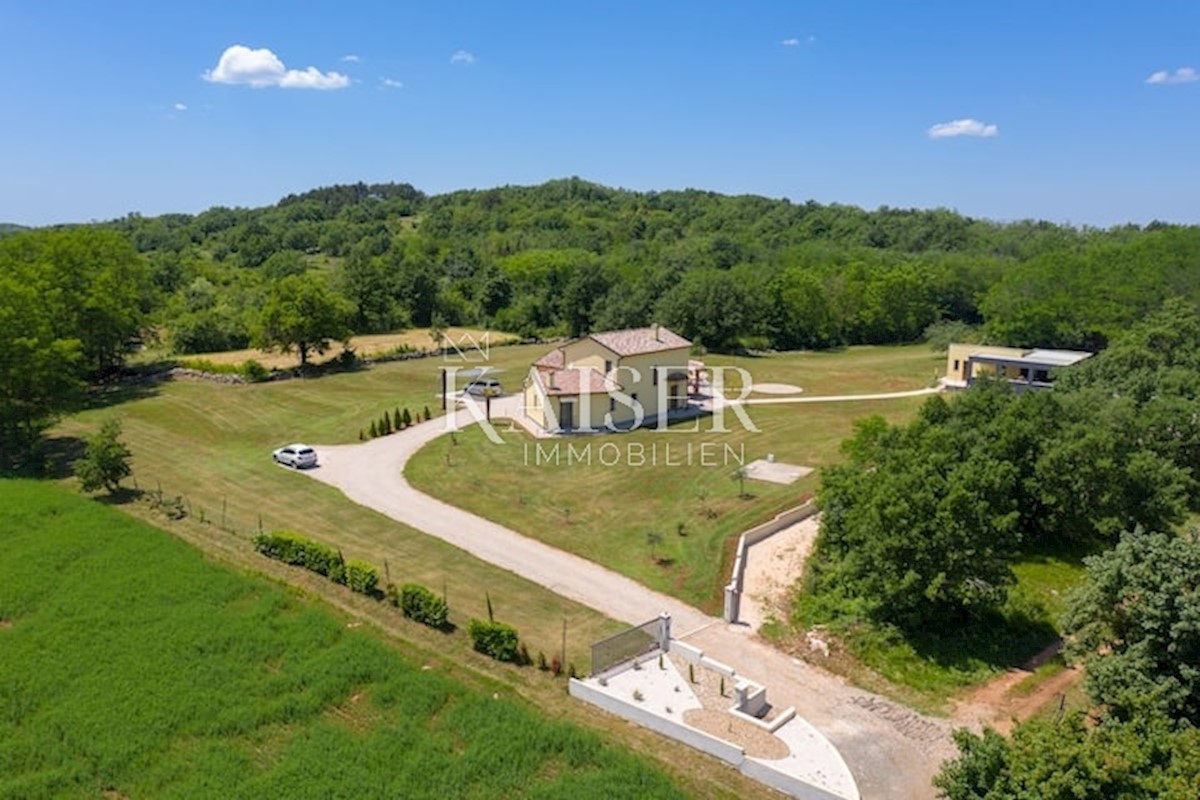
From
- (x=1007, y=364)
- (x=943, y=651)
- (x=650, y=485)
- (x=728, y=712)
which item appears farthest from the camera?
(x=1007, y=364)

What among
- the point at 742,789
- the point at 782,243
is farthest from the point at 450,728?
the point at 782,243

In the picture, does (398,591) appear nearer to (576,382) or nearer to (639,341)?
(576,382)

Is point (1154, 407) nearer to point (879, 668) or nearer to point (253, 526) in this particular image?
point (879, 668)

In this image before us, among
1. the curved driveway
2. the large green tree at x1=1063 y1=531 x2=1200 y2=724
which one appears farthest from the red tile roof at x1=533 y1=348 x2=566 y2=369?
the large green tree at x1=1063 y1=531 x2=1200 y2=724

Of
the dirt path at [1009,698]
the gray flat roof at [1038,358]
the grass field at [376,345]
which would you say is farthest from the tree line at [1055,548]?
the grass field at [376,345]

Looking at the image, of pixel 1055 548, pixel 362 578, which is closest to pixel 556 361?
pixel 362 578
